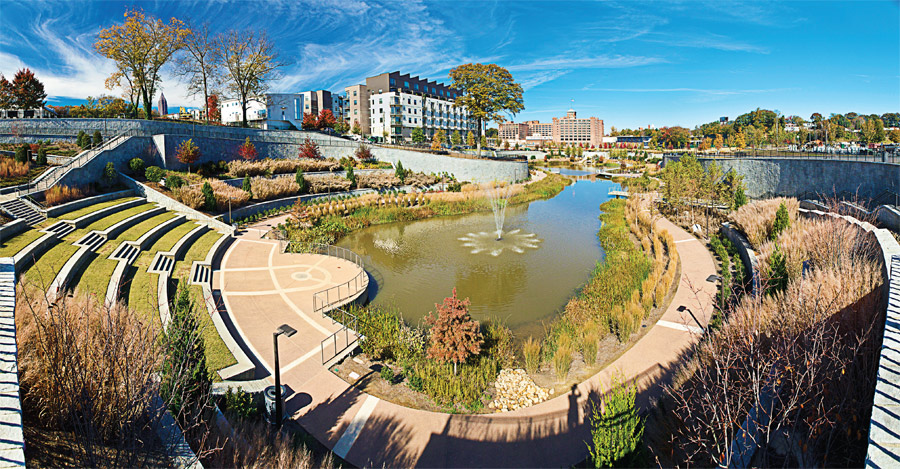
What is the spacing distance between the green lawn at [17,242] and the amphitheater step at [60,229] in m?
0.45

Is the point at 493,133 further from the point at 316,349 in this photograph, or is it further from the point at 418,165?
the point at 316,349

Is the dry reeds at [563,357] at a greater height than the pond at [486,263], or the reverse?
the pond at [486,263]

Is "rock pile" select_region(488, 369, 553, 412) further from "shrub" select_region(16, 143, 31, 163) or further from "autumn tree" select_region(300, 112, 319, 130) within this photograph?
"autumn tree" select_region(300, 112, 319, 130)

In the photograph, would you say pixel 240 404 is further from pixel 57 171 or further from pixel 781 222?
pixel 57 171

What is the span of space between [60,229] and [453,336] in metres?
17.9

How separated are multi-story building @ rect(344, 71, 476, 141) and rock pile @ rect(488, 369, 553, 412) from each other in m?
68.9

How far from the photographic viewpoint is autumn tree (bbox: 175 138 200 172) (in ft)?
101

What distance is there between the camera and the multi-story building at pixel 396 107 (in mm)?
77375

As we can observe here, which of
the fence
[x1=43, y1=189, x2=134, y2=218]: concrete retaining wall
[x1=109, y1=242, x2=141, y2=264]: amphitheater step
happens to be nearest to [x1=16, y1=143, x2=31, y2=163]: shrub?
the fence

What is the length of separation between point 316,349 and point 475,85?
151ft

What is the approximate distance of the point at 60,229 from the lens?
17234mm

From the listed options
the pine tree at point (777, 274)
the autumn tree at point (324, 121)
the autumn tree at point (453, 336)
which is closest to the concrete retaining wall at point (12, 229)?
the autumn tree at point (453, 336)

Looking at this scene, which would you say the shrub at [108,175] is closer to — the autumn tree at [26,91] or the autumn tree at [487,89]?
the autumn tree at [26,91]

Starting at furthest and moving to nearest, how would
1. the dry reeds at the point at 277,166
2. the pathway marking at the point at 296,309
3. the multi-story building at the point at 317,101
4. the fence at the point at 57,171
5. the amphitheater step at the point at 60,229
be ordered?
1. the multi-story building at the point at 317,101
2. the dry reeds at the point at 277,166
3. the fence at the point at 57,171
4. the amphitheater step at the point at 60,229
5. the pathway marking at the point at 296,309
